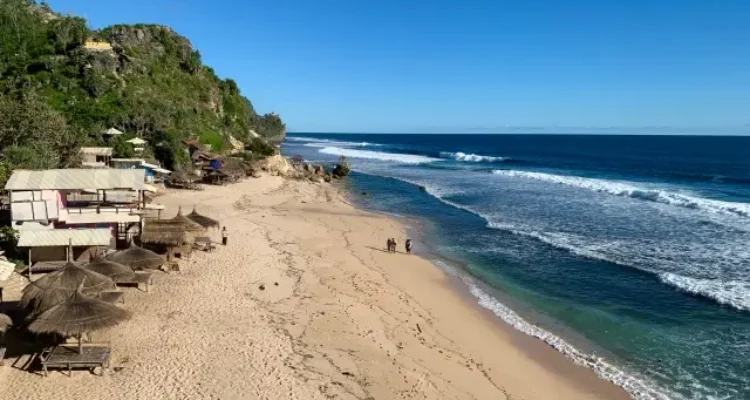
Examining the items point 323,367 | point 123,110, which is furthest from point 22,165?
point 123,110

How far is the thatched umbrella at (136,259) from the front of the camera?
717 inches

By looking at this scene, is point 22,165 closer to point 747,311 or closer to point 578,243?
point 578,243

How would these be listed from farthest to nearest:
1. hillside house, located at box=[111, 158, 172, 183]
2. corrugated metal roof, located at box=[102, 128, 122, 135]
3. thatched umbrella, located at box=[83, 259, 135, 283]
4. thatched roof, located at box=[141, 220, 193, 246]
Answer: corrugated metal roof, located at box=[102, 128, 122, 135]
hillside house, located at box=[111, 158, 172, 183]
thatched roof, located at box=[141, 220, 193, 246]
thatched umbrella, located at box=[83, 259, 135, 283]

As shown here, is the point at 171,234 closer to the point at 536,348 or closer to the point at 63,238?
the point at 63,238

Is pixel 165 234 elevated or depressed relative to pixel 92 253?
elevated

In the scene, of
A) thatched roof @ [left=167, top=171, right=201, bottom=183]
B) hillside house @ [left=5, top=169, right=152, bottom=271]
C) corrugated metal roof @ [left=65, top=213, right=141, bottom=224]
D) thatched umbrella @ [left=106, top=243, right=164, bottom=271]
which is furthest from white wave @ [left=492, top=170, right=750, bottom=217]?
hillside house @ [left=5, top=169, right=152, bottom=271]

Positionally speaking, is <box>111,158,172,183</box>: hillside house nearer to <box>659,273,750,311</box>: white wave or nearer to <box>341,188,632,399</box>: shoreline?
<box>341,188,632,399</box>: shoreline

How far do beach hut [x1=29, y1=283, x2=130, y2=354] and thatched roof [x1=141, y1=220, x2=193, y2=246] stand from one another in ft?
27.1

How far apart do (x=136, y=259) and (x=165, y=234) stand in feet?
10.3

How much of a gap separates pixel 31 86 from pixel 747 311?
55062 mm

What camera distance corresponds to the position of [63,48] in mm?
56000

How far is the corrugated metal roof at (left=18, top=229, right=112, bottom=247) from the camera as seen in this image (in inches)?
722

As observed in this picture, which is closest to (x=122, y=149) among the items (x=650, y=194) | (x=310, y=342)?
(x=310, y=342)

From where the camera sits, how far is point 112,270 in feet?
54.9
